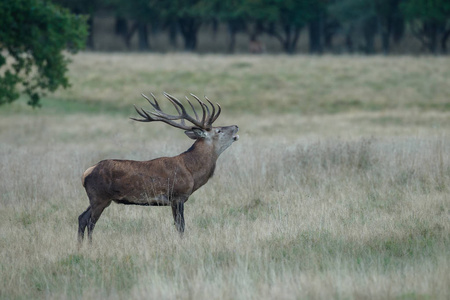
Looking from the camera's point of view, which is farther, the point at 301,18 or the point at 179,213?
the point at 301,18

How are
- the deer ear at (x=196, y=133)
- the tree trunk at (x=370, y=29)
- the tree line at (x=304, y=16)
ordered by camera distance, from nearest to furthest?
the deer ear at (x=196, y=133)
the tree line at (x=304, y=16)
the tree trunk at (x=370, y=29)

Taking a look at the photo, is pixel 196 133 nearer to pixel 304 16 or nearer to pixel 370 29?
pixel 304 16

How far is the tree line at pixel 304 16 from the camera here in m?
57.1

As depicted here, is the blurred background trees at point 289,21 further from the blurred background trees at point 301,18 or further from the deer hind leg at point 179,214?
the deer hind leg at point 179,214

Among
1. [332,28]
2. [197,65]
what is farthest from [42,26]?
[332,28]

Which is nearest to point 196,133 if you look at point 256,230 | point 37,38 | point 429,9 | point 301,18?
point 256,230

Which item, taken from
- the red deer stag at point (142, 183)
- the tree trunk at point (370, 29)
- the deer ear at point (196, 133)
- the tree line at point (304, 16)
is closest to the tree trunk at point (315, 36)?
the tree line at point (304, 16)

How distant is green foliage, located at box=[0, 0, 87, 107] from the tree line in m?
38.6

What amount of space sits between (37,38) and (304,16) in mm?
42887

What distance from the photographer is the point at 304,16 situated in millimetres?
60188

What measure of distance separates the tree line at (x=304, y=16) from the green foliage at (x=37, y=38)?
38648 mm

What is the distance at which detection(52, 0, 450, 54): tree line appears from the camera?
2247 inches

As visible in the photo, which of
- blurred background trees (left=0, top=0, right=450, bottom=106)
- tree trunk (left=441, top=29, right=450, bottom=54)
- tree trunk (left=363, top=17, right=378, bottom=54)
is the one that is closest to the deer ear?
blurred background trees (left=0, top=0, right=450, bottom=106)

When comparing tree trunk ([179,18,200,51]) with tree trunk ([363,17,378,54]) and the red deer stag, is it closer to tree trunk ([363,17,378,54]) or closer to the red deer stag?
tree trunk ([363,17,378,54])
